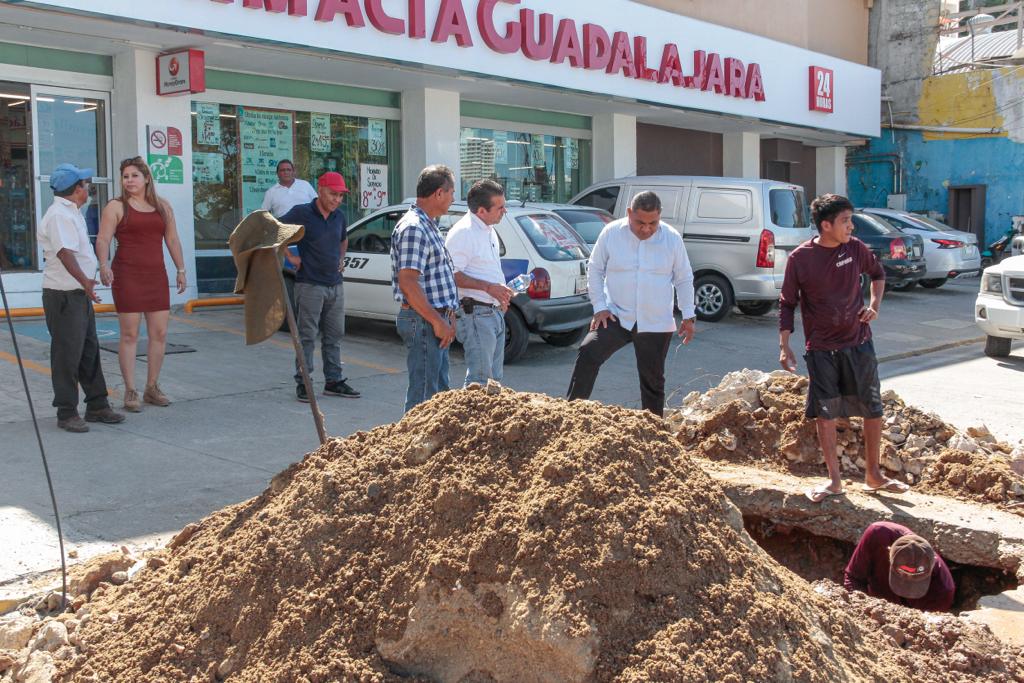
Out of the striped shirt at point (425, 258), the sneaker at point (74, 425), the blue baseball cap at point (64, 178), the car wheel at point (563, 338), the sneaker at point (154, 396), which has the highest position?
the blue baseball cap at point (64, 178)

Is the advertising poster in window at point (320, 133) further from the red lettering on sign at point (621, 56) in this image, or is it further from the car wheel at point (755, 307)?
the car wheel at point (755, 307)

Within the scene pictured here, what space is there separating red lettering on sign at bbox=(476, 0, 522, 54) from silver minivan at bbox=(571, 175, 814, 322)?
8.92 ft

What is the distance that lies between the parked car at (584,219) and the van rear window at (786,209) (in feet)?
8.59

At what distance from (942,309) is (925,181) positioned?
11.8m

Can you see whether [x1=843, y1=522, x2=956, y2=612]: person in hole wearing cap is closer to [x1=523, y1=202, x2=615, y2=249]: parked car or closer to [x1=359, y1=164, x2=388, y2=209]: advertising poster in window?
[x1=523, y1=202, x2=615, y2=249]: parked car

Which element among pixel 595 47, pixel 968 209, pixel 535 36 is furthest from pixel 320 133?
pixel 968 209

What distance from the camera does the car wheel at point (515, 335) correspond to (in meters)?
10.7

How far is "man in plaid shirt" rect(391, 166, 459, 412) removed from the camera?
5.92 m

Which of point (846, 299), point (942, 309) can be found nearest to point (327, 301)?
point (846, 299)

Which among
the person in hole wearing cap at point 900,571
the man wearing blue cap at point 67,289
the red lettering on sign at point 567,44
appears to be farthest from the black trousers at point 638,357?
the red lettering on sign at point 567,44

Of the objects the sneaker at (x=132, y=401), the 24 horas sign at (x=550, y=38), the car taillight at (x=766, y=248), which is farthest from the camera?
the car taillight at (x=766, y=248)

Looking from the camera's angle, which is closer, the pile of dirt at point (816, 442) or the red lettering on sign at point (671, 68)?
the pile of dirt at point (816, 442)

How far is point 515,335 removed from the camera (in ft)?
35.0

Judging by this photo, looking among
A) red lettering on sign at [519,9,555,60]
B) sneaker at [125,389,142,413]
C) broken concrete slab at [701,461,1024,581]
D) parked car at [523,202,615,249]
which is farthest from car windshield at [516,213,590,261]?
broken concrete slab at [701,461,1024,581]
